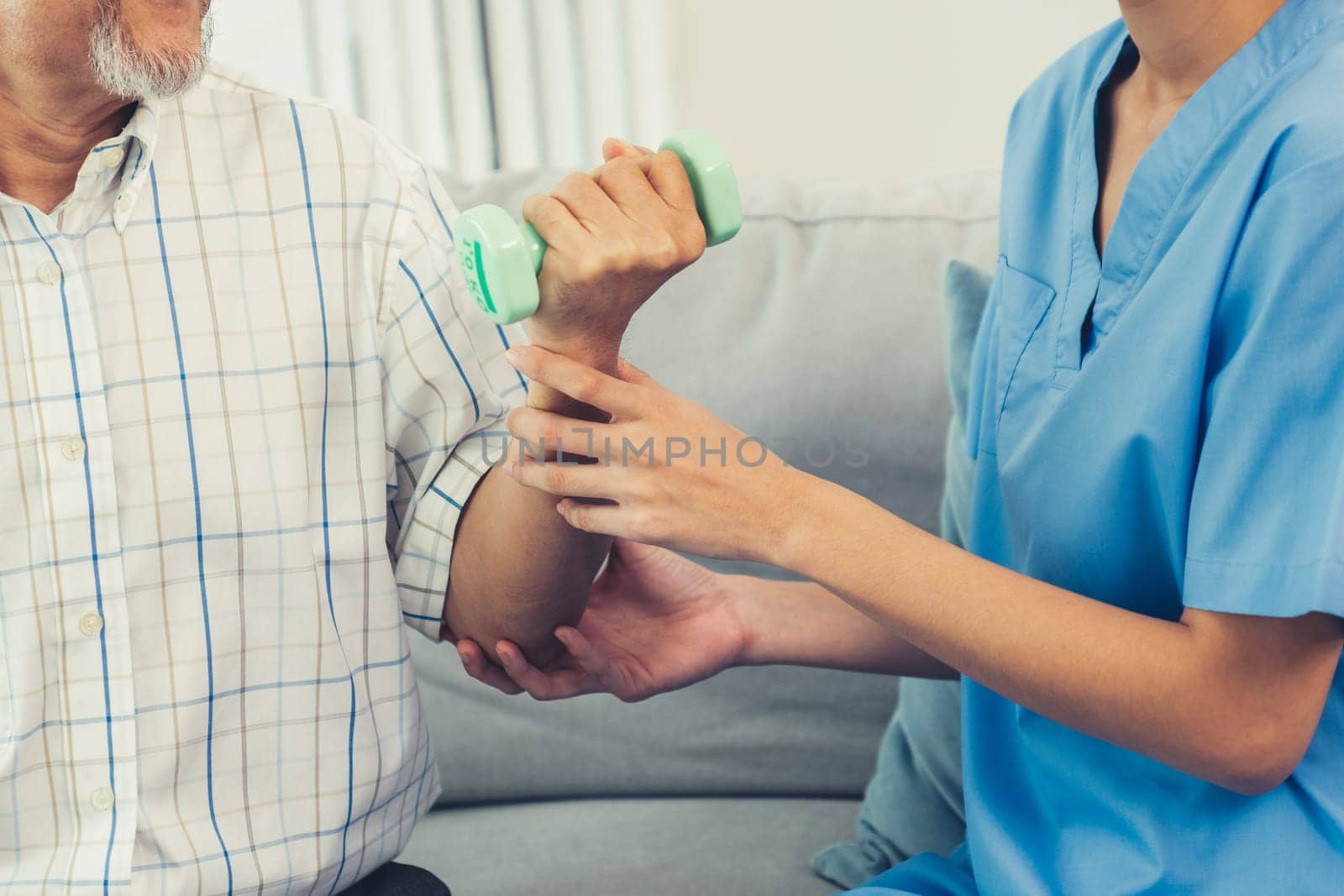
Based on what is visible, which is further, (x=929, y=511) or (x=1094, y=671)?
(x=929, y=511)

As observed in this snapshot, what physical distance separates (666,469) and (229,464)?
33 cm

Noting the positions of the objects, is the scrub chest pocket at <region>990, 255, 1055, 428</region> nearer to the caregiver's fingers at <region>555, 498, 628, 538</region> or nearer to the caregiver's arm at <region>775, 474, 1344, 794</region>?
the caregiver's arm at <region>775, 474, 1344, 794</region>

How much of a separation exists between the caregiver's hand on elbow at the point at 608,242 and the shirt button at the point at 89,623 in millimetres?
350

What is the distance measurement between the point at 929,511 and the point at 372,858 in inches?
24.4

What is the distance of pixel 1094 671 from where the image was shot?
750 millimetres

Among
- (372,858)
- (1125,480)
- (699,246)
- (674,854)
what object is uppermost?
(699,246)

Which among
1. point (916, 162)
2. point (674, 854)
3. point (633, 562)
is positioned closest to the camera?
point (633, 562)

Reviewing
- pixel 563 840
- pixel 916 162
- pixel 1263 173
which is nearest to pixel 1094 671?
pixel 1263 173

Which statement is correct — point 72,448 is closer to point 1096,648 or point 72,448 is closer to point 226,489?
point 226,489

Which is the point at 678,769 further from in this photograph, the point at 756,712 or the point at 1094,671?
the point at 1094,671

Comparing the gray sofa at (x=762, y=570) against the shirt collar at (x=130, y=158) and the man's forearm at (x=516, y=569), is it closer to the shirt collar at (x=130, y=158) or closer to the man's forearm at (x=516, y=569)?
the man's forearm at (x=516, y=569)

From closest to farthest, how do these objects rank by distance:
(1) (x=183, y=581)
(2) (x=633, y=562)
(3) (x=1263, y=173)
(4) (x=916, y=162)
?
(3) (x=1263, y=173), (1) (x=183, y=581), (2) (x=633, y=562), (4) (x=916, y=162)

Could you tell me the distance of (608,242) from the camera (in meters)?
0.71

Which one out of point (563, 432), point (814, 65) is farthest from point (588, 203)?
point (814, 65)
